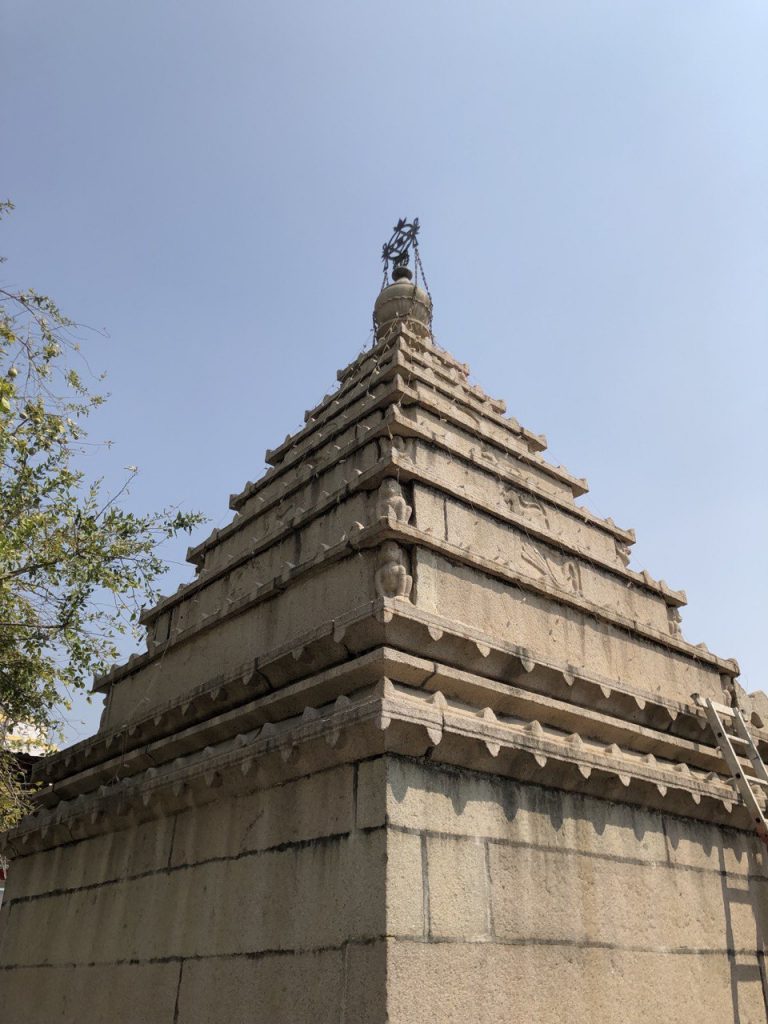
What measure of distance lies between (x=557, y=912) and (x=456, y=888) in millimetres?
1332

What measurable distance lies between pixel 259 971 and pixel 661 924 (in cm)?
417

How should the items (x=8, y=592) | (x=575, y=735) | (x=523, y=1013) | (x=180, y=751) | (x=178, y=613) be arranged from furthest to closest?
(x=178, y=613) → (x=8, y=592) → (x=180, y=751) → (x=575, y=735) → (x=523, y=1013)

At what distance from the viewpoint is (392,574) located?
787 centimetres

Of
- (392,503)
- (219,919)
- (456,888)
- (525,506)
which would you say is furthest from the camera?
(525,506)

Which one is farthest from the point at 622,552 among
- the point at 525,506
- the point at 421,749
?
the point at 421,749

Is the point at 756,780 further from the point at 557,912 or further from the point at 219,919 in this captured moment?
the point at 219,919

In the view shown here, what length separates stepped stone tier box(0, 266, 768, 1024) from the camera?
6496mm

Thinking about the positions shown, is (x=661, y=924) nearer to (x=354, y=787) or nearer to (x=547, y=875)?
(x=547, y=875)

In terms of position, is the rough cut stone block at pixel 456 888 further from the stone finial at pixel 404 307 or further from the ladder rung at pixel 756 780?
the stone finial at pixel 404 307

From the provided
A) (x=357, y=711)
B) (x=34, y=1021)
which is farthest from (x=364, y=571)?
(x=34, y=1021)

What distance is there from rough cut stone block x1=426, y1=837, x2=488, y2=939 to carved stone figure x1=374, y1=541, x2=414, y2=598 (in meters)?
2.37

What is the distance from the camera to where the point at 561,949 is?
7.05m

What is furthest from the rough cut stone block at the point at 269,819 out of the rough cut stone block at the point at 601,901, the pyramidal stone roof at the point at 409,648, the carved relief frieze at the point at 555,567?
the carved relief frieze at the point at 555,567

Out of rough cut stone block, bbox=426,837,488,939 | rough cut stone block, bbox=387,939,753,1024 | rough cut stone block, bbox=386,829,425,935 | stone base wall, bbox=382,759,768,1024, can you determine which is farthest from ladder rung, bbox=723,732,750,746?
rough cut stone block, bbox=386,829,425,935
